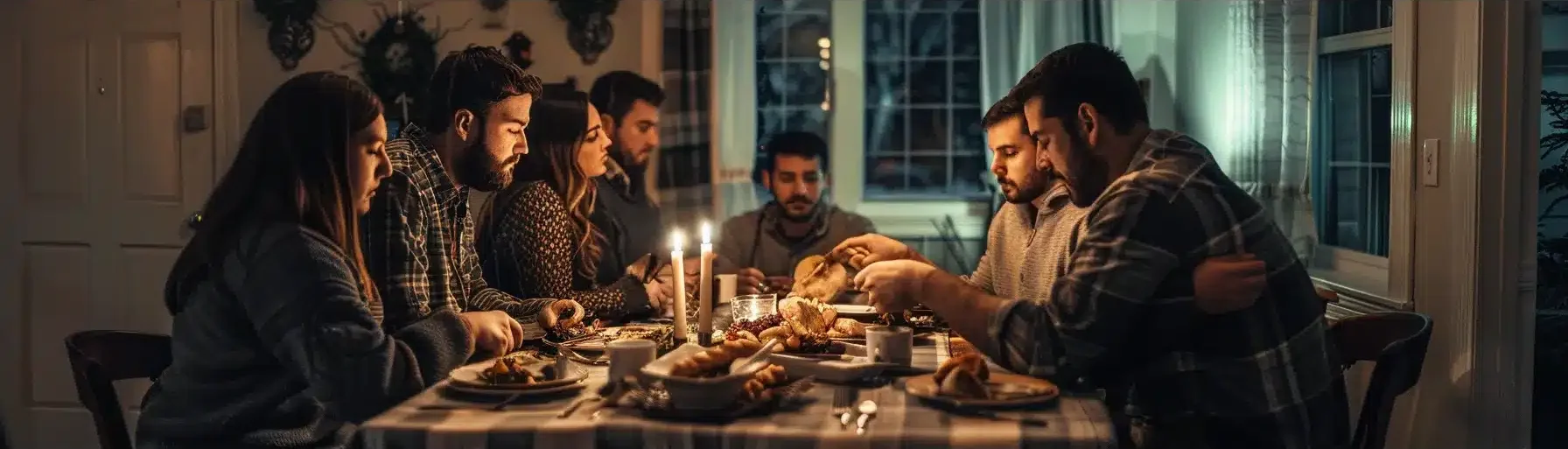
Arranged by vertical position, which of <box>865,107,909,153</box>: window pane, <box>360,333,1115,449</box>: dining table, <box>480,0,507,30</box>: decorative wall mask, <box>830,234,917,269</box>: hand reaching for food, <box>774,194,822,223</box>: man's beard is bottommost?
<box>360,333,1115,449</box>: dining table

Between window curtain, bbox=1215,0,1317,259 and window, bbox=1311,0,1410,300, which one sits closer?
window, bbox=1311,0,1410,300

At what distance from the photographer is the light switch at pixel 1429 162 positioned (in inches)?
133

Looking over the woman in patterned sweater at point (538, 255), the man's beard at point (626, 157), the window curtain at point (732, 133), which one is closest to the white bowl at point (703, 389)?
the woman in patterned sweater at point (538, 255)

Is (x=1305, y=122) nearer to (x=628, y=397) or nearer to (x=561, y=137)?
(x=561, y=137)

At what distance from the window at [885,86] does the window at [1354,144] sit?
123 centimetres

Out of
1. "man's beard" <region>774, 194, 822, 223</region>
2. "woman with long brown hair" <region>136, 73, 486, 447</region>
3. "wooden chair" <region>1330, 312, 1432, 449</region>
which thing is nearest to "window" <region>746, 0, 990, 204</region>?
"man's beard" <region>774, 194, 822, 223</region>

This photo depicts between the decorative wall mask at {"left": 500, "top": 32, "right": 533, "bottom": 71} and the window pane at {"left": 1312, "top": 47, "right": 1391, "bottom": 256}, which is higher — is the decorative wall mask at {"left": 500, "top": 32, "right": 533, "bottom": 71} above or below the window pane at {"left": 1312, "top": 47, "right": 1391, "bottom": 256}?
above

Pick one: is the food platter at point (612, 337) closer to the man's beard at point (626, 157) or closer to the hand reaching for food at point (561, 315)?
the hand reaching for food at point (561, 315)

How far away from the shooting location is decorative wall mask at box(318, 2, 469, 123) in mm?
5000

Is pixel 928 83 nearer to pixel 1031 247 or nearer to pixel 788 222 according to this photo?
pixel 788 222

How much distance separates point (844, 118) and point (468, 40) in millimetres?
1424

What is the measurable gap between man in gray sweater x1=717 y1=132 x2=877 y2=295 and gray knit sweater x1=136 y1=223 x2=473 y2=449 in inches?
104

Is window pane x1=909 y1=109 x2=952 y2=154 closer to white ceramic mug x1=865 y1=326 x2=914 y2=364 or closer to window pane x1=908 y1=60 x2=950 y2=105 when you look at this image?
window pane x1=908 y1=60 x2=950 y2=105

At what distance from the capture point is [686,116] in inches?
200
